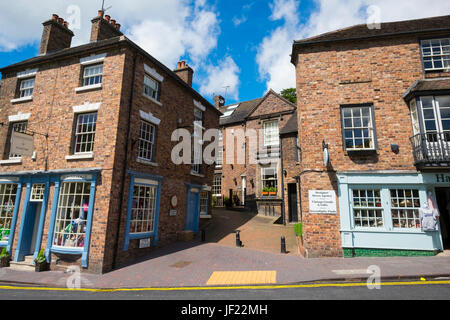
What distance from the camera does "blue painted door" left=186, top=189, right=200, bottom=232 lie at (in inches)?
567

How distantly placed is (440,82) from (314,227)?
772 centimetres

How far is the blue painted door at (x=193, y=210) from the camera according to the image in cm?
1441

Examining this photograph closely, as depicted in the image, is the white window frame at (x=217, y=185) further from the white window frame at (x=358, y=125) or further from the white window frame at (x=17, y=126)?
the white window frame at (x=17, y=126)

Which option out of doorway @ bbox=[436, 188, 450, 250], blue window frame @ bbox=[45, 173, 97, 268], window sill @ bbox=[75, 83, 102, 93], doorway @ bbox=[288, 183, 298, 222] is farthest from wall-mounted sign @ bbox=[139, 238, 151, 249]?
doorway @ bbox=[436, 188, 450, 250]

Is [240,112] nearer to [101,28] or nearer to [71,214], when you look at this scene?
[101,28]

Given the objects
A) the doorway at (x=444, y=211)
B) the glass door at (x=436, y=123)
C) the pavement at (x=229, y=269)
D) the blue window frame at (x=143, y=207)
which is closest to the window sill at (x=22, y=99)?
the blue window frame at (x=143, y=207)

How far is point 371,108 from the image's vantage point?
10477 millimetres

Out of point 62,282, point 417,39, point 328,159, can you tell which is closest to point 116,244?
point 62,282

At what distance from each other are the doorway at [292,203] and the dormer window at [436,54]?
35.8 feet

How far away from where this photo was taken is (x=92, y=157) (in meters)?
→ 10.2

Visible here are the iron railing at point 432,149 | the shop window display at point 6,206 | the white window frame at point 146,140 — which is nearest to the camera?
the iron railing at point 432,149

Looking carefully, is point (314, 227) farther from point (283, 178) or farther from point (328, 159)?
point (283, 178)

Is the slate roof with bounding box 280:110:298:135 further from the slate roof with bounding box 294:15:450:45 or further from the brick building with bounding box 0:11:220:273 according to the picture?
the brick building with bounding box 0:11:220:273
